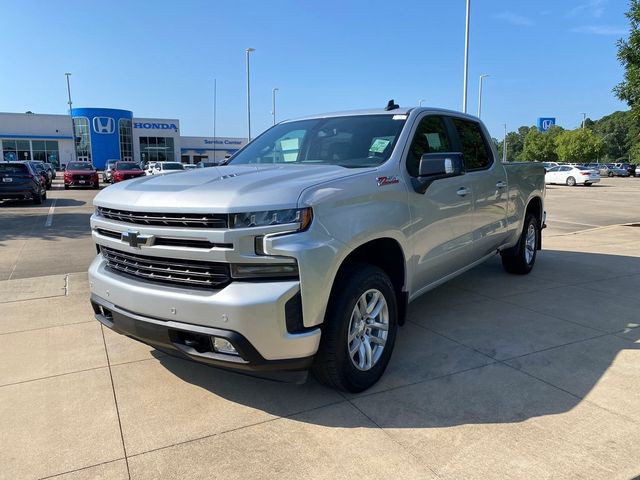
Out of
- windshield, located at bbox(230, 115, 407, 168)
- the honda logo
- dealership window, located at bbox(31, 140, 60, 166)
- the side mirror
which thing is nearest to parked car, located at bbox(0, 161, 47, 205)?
windshield, located at bbox(230, 115, 407, 168)

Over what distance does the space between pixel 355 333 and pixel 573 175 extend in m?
37.8

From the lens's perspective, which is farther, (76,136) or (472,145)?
(76,136)

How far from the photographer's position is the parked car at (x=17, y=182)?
1802 centimetres

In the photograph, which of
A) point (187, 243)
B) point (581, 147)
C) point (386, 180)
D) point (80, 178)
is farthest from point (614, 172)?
point (187, 243)

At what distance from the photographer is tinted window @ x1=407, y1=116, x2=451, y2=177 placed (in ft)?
13.3

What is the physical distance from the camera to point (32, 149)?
6103 centimetres

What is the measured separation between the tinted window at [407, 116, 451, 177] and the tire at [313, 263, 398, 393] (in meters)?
1.04

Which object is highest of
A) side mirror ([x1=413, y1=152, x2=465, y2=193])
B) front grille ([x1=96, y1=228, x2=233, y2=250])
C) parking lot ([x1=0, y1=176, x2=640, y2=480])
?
side mirror ([x1=413, y1=152, x2=465, y2=193])

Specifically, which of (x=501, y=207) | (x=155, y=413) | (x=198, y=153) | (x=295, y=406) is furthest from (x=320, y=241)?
(x=198, y=153)

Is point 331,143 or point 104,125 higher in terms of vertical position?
point 104,125

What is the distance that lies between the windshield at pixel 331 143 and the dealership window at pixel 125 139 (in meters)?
63.4

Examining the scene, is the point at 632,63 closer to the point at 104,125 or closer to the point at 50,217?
the point at 50,217

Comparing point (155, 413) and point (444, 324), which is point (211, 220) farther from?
point (444, 324)

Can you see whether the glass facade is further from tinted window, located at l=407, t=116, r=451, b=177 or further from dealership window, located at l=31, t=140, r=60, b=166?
tinted window, located at l=407, t=116, r=451, b=177
